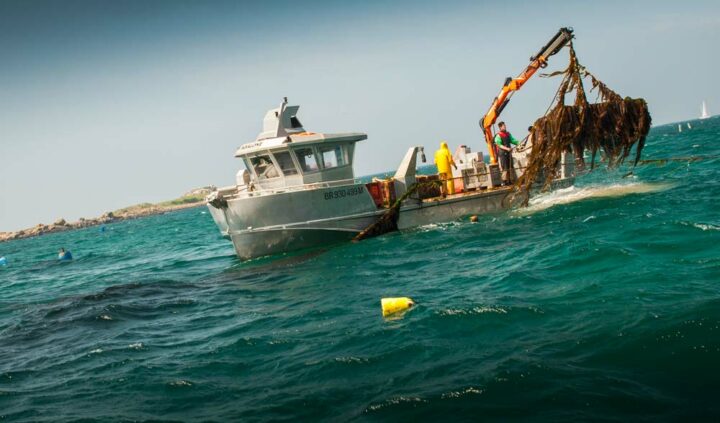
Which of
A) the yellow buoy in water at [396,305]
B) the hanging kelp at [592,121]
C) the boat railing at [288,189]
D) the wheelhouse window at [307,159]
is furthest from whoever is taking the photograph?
the wheelhouse window at [307,159]

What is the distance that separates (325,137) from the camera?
18.9 m

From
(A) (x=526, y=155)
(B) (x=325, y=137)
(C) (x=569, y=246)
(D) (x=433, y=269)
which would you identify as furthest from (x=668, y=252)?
(B) (x=325, y=137)

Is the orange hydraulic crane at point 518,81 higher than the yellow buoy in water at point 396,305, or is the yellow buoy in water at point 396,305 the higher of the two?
the orange hydraulic crane at point 518,81

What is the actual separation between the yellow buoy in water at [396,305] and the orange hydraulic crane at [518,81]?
11.9 m

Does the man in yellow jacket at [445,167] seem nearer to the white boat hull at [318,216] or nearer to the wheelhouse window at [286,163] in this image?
the white boat hull at [318,216]

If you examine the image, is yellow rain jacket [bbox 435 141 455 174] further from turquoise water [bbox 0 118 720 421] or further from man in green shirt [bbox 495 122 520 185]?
turquoise water [bbox 0 118 720 421]

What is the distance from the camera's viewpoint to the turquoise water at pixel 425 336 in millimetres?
6023

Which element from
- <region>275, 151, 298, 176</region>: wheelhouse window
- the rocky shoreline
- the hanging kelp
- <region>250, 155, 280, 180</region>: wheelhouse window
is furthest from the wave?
the rocky shoreline

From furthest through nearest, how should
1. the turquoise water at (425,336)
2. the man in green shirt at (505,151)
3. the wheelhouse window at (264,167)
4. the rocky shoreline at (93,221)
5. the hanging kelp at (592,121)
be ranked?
the rocky shoreline at (93,221)
the man in green shirt at (505,151)
the wheelhouse window at (264,167)
the hanging kelp at (592,121)
the turquoise water at (425,336)

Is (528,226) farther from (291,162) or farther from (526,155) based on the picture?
(291,162)

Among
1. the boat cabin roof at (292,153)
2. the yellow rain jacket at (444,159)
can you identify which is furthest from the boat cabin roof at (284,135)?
the yellow rain jacket at (444,159)

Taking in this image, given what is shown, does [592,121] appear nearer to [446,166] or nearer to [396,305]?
[446,166]

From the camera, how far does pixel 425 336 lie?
822 centimetres

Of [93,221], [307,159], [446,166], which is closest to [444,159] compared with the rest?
[446,166]
